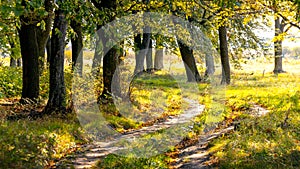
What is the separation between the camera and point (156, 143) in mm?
10312

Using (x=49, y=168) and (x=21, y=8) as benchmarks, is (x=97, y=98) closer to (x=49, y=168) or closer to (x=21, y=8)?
(x=49, y=168)

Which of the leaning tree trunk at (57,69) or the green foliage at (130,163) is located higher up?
the leaning tree trunk at (57,69)

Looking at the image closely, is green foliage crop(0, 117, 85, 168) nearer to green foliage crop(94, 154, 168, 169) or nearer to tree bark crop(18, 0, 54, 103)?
green foliage crop(94, 154, 168, 169)

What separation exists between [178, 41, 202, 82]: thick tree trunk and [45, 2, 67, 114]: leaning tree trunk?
52.7 feet

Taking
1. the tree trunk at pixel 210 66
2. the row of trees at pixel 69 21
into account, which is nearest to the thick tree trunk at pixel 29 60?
→ the row of trees at pixel 69 21

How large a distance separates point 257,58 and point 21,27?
2165 centimetres

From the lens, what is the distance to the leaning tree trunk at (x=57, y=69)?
1222 cm

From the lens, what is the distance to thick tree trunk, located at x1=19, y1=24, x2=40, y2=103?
47.6 ft

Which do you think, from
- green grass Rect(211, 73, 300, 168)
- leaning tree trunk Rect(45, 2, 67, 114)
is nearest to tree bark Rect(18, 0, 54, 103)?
leaning tree trunk Rect(45, 2, 67, 114)

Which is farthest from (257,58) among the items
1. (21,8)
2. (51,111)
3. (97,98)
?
(21,8)

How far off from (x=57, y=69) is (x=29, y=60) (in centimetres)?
275

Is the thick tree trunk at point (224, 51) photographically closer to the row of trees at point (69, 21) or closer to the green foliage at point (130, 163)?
the row of trees at point (69, 21)

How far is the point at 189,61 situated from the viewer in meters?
28.3

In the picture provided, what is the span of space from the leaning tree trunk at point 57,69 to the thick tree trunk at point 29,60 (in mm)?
2538
